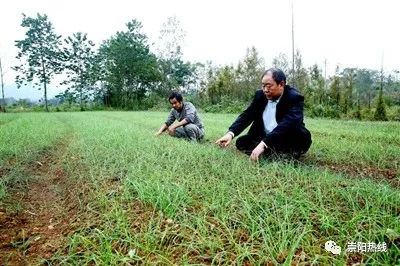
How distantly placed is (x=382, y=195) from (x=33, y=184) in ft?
12.5

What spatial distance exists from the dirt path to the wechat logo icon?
172 centimetres

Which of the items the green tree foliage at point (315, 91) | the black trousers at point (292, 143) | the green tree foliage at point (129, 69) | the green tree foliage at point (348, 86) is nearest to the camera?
the black trousers at point (292, 143)

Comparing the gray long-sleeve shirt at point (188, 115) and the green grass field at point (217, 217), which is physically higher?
the gray long-sleeve shirt at point (188, 115)

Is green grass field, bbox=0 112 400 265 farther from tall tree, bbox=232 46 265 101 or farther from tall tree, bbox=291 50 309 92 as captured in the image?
tall tree, bbox=232 46 265 101

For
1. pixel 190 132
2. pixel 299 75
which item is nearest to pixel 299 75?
pixel 299 75

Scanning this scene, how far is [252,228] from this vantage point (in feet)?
6.89

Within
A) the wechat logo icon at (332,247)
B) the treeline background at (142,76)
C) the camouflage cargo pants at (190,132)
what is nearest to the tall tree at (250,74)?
the treeline background at (142,76)

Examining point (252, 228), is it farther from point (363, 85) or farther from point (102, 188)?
point (363, 85)

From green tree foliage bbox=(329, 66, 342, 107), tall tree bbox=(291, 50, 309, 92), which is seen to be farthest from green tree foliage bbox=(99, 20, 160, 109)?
green tree foliage bbox=(329, 66, 342, 107)

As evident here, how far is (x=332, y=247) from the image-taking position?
1870 mm

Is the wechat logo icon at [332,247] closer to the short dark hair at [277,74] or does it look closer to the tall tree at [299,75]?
the short dark hair at [277,74]

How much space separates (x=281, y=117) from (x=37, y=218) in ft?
10.8

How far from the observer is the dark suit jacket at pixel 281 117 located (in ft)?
14.3

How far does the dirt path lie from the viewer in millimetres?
2346
